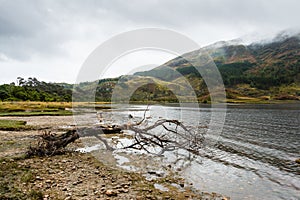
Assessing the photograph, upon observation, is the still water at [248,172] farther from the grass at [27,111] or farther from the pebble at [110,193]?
the grass at [27,111]

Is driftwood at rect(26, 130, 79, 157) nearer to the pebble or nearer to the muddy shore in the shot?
the muddy shore

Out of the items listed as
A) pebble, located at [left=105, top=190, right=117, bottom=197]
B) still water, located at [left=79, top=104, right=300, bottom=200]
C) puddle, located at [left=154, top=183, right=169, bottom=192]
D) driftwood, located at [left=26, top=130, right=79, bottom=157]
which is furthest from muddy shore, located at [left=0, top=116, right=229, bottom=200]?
still water, located at [left=79, top=104, right=300, bottom=200]

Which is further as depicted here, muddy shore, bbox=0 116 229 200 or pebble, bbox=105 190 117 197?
pebble, bbox=105 190 117 197

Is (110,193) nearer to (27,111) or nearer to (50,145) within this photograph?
(50,145)

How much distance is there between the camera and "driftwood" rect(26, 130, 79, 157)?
51.0ft

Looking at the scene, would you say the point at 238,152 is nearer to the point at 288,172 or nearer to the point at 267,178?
the point at 288,172

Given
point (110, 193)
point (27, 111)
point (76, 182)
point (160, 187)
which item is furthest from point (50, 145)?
point (27, 111)

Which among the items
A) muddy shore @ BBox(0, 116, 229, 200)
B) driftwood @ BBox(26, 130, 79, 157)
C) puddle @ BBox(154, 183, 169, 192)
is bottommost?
puddle @ BBox(154, 183, 169, 192)

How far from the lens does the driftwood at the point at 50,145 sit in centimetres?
1556

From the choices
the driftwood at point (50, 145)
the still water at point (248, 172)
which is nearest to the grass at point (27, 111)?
the driftwood at point (50, 145)

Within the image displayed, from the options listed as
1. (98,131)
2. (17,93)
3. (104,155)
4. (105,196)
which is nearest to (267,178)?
(105,196)

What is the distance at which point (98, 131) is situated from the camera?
19234 mm

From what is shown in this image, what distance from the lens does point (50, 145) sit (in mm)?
16422

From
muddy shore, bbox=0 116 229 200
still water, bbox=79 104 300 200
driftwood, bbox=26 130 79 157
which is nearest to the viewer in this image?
muddy shore, bbox=0 116 229 200
